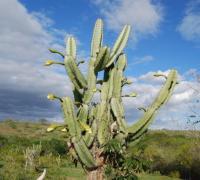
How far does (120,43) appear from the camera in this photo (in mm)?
7746

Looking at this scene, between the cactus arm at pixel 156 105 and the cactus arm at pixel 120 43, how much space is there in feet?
3.30

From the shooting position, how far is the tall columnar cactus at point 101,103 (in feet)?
23.5

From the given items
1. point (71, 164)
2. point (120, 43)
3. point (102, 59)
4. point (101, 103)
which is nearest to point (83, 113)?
point (101, 103)

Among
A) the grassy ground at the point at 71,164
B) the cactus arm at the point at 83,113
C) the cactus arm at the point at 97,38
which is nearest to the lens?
the cactus arm at the point at 83,113

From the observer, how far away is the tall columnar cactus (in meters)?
7.18

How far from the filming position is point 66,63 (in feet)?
24.2

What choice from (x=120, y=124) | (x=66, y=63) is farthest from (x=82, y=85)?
(x=120, y=124)

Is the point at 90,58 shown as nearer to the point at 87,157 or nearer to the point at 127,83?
the point at 127,83

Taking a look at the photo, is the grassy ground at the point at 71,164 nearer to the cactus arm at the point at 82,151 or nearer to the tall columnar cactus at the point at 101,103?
the tall columnar cactus at the point at 101,103

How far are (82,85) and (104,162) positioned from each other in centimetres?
138

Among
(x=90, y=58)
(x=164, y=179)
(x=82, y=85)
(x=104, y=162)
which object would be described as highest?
(x=90, y=58)

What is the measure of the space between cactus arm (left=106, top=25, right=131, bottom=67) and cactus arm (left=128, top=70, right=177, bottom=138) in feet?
3.30

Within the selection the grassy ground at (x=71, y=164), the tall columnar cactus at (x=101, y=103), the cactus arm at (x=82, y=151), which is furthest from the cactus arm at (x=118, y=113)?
the grassy ground at (x=71, y=164)

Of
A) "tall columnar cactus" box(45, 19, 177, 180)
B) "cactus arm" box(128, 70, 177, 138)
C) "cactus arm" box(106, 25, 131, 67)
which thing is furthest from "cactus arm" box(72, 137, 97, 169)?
"cactus arm" box(106, 25, 131, 67)
